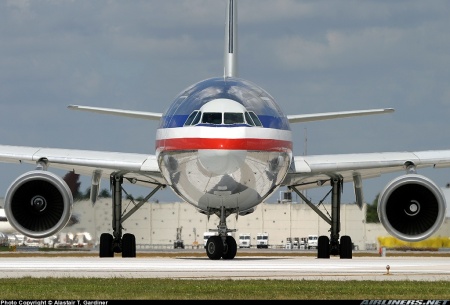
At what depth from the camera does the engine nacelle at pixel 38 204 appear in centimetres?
3052

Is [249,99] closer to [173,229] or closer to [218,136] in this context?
[218,136]

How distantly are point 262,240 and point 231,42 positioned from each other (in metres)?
34.9

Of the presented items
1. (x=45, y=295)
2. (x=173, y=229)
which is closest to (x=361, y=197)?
(x=45, y=295)

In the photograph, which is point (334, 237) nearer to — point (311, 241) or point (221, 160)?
point (221, 160)

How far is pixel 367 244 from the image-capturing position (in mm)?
55844

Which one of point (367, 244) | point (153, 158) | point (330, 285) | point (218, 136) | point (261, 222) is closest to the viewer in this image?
point (330, 285)

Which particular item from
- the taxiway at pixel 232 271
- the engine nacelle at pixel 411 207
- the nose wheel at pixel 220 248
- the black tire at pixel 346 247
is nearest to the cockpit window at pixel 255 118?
the nose wheel at pixel 220 248

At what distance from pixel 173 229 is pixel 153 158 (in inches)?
1043

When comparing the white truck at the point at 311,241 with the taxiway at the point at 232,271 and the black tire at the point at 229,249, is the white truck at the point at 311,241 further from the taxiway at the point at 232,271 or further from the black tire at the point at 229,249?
the taxiway at the point at 232,271

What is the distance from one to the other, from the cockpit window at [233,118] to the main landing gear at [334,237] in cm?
628

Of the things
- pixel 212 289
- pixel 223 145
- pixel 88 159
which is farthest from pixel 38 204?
pixel 212 289

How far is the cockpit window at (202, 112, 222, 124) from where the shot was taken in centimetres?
2912

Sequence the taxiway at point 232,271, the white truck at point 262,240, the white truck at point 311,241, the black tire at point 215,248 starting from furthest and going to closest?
the white truck at point 262,240 < the white truck at point 311,241 < the black tire at point 215,248 < the taxiway at point 232,271

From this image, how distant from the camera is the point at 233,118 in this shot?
29203 millimetres
